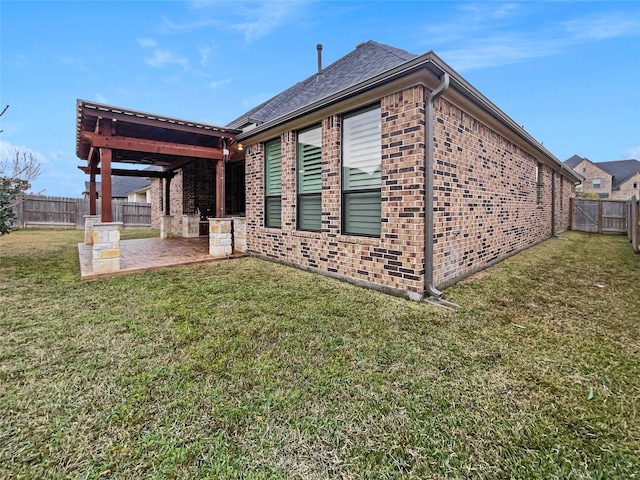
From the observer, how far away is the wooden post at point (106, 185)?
5.59 metres

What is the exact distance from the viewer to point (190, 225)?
1160 centimetres

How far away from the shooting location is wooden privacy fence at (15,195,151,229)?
1645 centimetres

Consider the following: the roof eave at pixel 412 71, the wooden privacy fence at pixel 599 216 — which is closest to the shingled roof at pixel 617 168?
the wooden privacy fence at pixel 599 216

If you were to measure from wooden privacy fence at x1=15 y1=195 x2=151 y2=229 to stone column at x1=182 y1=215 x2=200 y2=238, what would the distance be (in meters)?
8.31

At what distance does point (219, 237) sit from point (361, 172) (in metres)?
3.94

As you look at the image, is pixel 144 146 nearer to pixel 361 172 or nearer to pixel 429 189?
pixel 361 172

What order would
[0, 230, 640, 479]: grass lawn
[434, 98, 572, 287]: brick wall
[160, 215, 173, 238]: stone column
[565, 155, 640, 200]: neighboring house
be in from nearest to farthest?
[0, 230, 640, 479]: grass lawn < [434, 98, 572, 287]: brick wall < [160, 215, 173, 238]: stone column < [565, 155, 640, 200]: neighboring house

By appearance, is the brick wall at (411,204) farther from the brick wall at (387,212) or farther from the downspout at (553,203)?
the downspout at (553,203)

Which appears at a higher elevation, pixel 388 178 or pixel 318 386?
pixel 388 178

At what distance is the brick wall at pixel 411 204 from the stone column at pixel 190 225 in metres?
5.34

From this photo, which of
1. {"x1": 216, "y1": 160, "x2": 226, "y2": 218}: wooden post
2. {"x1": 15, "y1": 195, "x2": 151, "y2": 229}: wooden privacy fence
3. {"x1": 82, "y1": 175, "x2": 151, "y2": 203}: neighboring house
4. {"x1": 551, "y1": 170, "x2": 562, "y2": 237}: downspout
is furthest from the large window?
{"x1": 82, "y1": 175, "x2": 151, "y2": 203}: neighboring house

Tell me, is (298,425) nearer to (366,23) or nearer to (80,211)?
(366,23)

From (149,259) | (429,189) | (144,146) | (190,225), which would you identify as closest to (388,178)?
(429,189)

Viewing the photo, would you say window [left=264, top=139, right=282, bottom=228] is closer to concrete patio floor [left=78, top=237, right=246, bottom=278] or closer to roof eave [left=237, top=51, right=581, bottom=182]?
roof eave [left=237, top=51, right=581, bottom=182]
